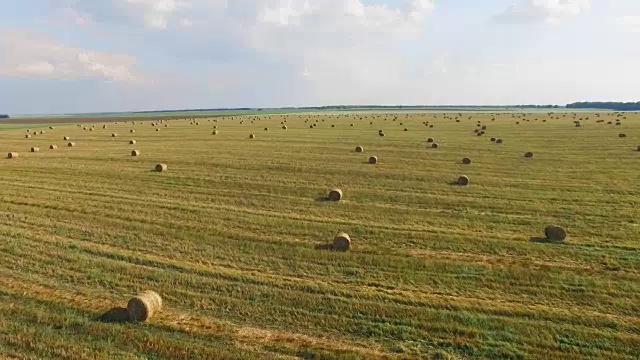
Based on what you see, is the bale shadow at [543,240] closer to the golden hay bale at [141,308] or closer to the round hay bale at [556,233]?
the round hay bale at [556,233]

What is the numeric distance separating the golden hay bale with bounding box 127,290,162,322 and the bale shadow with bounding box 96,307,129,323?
0.42ft

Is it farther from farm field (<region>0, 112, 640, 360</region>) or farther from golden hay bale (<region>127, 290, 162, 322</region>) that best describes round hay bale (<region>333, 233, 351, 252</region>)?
golden hay bale (<region>127, 290, 162, 322</region>)

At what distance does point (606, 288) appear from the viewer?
11836 millimetres

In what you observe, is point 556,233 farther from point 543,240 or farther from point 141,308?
point 141,308

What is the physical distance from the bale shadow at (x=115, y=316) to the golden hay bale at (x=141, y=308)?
129 millimetres

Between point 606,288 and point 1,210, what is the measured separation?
20.8m

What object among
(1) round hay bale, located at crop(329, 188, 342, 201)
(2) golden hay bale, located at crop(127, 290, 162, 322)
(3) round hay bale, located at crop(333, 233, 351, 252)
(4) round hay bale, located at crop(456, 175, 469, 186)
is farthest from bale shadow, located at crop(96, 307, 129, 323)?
(4) round hay bale, located at crop(456, 175, 469, 186)

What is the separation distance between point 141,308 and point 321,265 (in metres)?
5.04

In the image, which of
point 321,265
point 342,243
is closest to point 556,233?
point 342,243

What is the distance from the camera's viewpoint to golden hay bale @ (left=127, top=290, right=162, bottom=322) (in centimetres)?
1042

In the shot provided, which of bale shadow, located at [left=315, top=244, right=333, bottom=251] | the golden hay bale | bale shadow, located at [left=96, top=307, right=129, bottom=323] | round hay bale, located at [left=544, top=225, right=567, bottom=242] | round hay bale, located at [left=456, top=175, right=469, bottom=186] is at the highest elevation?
round hay bale, located at [left=456, top=175, right=469, bottom=186]

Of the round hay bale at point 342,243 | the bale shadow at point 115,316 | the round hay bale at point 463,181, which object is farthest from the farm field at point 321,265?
the round hay bale at point 463,181

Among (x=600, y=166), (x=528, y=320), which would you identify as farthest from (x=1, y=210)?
(x=600, y=166)

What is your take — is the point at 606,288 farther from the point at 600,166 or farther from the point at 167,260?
the point at 600,166
